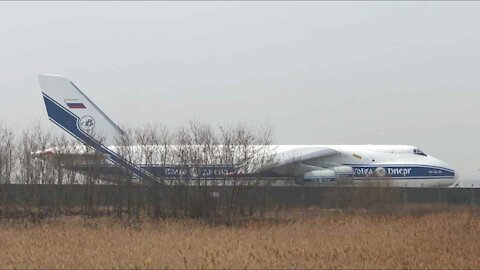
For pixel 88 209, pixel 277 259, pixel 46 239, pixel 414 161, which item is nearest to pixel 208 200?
pixel 88 209

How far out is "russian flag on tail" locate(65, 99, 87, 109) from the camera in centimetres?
4341

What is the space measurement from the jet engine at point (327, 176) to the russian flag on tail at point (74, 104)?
A: 15181 millimetres

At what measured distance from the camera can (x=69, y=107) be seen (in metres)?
43.3

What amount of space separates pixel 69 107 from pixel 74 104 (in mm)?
406

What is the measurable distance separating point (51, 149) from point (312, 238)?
17687 mm

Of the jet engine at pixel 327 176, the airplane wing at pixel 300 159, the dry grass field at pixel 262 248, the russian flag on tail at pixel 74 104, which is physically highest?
the russian flag on tail at pixel 74 104

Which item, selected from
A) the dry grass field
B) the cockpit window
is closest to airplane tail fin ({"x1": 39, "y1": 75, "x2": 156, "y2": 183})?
the cockpit window

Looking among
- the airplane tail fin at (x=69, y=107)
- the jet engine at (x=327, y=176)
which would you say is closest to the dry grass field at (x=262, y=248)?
the jet engine at (x=327, y=176)

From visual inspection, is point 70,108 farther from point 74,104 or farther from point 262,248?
point 262,248

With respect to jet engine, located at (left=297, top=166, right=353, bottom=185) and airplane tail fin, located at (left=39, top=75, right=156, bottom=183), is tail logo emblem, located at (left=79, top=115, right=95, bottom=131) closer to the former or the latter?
airplane tail fin, located at (left=39, top=75, right=156, bottom=183)

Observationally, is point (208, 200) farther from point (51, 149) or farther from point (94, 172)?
point (51, 149)

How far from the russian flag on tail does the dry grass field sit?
82.8ft

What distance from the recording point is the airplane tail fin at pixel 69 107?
42.3 meters

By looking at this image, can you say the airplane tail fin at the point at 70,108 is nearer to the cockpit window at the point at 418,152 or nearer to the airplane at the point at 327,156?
the airplane at the point at 327,156
